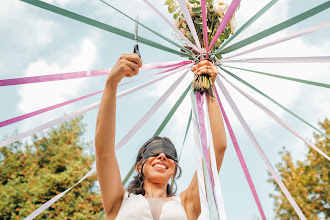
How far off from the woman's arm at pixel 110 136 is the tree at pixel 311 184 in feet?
31.5

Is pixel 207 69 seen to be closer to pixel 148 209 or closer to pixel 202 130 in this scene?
pixel 202 130

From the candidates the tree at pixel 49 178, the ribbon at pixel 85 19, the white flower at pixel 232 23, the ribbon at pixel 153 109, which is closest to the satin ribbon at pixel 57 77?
the ribbon at pixel 85 19

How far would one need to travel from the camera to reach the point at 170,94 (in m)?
2.56

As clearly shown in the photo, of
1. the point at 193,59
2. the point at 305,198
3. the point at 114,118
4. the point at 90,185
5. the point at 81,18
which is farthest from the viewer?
the point at 90,185

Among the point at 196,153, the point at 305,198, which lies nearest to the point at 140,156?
the point at 196,153

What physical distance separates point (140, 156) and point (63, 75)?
81 cm

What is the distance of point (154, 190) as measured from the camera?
217cm

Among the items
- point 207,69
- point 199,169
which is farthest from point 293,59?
point 199,169

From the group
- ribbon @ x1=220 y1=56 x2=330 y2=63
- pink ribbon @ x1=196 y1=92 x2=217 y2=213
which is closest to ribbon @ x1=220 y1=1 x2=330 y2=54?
ribbon @ x1=220 y1=56 x2=330 y2=63

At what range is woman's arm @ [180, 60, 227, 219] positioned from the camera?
6.71 feet

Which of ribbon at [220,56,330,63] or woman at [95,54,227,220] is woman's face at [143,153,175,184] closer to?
woman at [95,54,227,220]

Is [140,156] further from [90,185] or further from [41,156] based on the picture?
[41,156]

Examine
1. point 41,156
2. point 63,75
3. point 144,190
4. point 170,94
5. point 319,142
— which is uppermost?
point 63,75

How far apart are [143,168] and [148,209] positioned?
416mm
